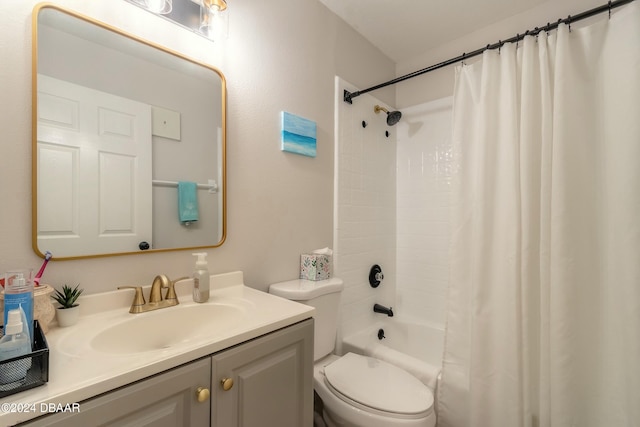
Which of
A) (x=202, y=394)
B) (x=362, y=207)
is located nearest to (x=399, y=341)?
(x=362, y=207)

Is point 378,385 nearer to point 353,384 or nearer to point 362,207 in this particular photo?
point 353,384

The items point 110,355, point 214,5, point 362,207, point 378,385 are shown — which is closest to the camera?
point 110,355

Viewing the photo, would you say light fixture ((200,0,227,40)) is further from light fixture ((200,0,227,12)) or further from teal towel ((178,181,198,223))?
teal towel ((178,181,198,223))

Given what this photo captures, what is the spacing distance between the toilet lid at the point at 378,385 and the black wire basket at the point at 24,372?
1029mm

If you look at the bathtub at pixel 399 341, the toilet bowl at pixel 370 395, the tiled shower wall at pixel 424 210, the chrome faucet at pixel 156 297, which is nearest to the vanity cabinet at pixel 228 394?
the toilet bowl at pixel 370 395

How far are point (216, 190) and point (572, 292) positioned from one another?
157 cm

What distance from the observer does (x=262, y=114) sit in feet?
4.48

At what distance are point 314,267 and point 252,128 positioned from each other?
76 centimetres

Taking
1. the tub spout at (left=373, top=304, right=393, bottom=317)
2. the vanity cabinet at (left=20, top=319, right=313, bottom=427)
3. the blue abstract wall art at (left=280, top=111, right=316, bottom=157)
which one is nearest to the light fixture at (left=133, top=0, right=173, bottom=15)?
the blue abstract wall art at (left=280, top=111, right=316, bottom=157)

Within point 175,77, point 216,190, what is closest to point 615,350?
point 216,190

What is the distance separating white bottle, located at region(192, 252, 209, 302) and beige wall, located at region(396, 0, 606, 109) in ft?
6.70

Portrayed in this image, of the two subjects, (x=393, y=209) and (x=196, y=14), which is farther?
(x=393, y=209)

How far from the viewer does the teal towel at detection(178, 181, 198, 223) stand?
1.10 m

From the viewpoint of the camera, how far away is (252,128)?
4.33ft
